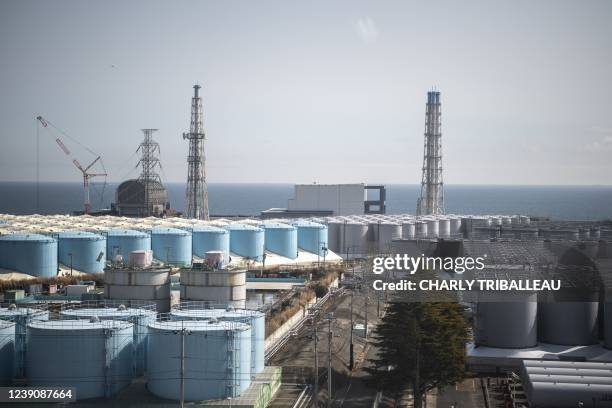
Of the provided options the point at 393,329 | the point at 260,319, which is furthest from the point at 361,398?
the point at 260,319

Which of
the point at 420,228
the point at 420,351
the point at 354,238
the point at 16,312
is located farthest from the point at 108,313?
the point at 420,228

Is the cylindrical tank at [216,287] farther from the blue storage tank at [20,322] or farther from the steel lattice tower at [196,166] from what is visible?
the steel lattice tower at [196,166]

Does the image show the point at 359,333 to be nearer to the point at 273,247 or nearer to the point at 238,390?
the point at 238,390

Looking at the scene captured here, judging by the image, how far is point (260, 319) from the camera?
1964 centimetres

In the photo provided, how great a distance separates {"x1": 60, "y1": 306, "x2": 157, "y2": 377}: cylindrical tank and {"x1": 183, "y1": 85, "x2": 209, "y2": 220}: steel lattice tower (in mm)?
34862

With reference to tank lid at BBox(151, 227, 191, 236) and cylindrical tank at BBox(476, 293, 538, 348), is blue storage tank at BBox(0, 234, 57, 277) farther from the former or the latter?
cylindrical tank at BBox(476, 293, 538, 348)

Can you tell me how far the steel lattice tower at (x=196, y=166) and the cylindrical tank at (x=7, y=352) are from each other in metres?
36.1

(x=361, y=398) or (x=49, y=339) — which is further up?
(x=49, y=339)

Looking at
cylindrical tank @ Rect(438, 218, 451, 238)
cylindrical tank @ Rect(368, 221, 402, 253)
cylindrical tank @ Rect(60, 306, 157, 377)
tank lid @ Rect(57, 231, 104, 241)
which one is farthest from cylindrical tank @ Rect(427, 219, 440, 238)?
cylindrical tank @ Rect(60, 306, 157, 377)

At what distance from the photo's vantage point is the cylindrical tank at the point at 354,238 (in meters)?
49.2

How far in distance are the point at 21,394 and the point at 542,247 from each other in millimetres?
20129

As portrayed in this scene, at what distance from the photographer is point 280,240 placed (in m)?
43.1

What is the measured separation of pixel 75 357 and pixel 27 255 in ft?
56.0

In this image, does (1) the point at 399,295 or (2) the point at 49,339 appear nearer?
(2) the point at 49,339
